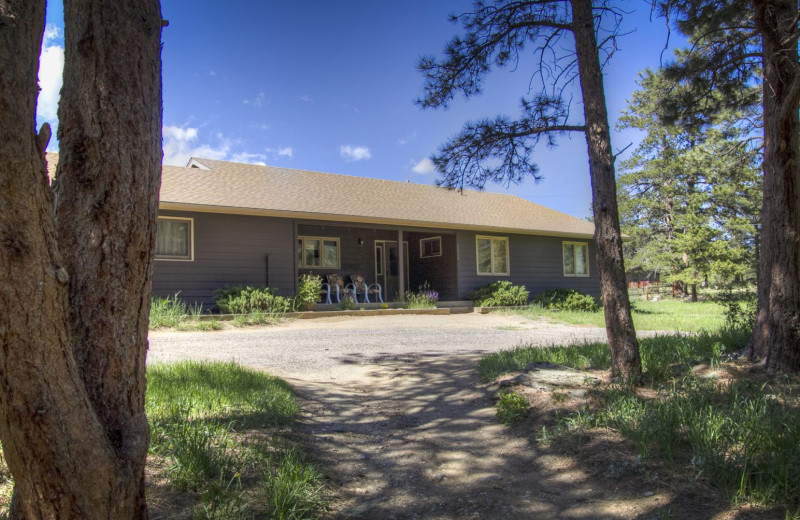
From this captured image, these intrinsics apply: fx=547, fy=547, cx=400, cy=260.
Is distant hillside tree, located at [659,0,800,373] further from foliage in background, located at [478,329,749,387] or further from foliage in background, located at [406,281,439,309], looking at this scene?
foliage in background, located at [406,281,439,309]

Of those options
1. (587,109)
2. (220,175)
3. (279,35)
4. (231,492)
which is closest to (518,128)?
(587,109)

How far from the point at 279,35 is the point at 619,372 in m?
10.6

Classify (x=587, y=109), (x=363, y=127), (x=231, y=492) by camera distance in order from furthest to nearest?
1. (x=363, y=127)
2. (x=587, y=109)
3. (x=231, y=492)

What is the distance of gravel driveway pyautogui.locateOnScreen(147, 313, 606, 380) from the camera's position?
807 cm

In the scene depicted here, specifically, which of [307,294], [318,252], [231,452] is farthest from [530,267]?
[231,452]

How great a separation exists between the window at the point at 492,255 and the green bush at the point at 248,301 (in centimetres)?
782

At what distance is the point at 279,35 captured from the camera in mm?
12375

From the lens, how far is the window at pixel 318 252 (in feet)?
59.6

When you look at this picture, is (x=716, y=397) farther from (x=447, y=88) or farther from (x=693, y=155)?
(x=693, y=155)

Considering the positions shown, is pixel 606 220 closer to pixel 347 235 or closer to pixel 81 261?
pixel 81 261

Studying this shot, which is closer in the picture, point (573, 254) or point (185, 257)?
point (185, 257)

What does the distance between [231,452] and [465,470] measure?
5.30ft

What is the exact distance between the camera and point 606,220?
5.29 meters

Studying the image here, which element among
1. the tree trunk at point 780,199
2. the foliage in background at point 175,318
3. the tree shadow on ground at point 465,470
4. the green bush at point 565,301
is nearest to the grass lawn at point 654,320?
the green bush at point 565,301
